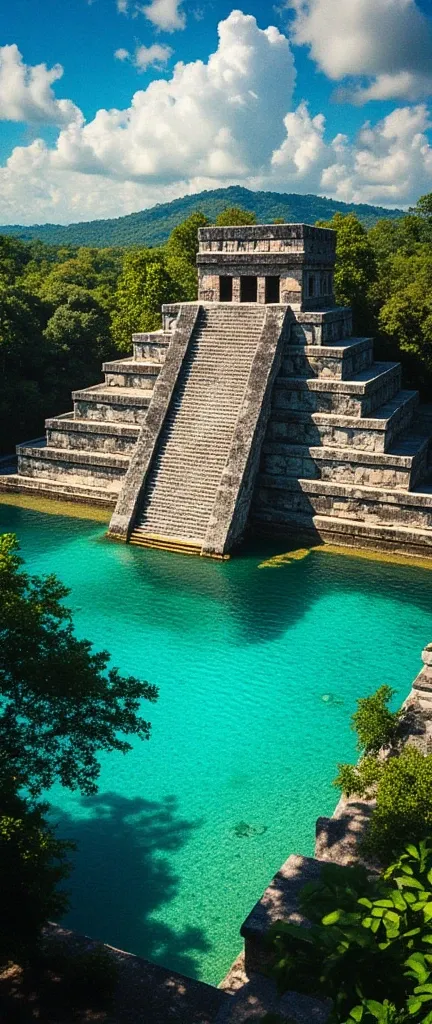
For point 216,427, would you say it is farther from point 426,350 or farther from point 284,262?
point 426,350

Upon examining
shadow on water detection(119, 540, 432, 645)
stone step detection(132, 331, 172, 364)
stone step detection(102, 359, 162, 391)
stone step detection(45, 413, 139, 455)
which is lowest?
shadow on water detection(119, 540, 432, 645)

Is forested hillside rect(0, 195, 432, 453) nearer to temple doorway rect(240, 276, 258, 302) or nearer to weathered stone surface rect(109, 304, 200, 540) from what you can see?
temple doorway rect(240, 276, 258, 302)

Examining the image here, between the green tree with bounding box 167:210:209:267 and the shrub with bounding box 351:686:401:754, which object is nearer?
the shrub with bounding box 351:686:401:754

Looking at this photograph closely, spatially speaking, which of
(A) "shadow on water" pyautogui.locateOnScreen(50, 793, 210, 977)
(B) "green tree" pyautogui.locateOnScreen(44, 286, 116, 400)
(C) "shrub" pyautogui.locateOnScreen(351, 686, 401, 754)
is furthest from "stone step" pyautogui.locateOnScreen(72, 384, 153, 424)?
(C) "shrub" pyautogui.locateOnScreen(351, 686, 401, 754)

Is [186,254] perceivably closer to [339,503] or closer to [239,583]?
[339,503]

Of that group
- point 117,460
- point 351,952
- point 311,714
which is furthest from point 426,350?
point 351,952

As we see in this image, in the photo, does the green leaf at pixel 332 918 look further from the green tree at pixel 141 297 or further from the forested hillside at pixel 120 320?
the green tree at pixel 141 297

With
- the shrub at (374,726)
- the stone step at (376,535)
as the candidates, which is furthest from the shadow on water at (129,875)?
the stone step at (376,535)
